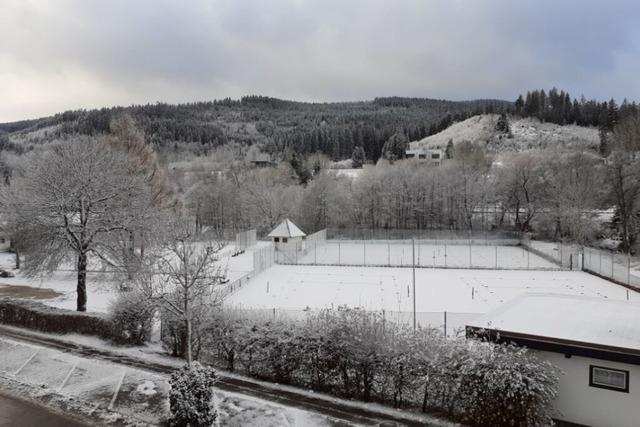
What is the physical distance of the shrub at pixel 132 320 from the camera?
1532 centimetres

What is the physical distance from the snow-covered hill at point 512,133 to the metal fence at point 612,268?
82192 millimetres

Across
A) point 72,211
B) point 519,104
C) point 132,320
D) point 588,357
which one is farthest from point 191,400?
point 519,104

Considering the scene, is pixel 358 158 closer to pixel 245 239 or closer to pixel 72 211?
pixel 245 239

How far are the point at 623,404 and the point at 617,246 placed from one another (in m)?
40.8

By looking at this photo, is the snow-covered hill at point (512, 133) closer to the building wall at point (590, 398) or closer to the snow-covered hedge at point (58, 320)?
the snow-covered hedge at point (58, 320)

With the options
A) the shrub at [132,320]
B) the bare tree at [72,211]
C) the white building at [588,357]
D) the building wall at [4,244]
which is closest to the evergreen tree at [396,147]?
the building wall at [4,244]

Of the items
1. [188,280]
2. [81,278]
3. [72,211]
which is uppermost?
[72,211]

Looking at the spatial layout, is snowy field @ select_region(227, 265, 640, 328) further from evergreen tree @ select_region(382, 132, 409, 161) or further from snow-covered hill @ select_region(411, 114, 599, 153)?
snow-covered hill @ select_region(411, 114, 599, 153)

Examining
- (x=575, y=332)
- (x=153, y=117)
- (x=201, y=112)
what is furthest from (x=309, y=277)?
(x=201, y=112)

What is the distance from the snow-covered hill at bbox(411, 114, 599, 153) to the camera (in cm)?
11931

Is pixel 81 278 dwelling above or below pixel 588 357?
above

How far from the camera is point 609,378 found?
1020 cm

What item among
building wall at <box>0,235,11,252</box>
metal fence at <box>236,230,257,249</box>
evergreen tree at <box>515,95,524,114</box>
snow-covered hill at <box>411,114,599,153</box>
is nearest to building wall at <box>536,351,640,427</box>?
metal fence at <box>236,230,257,249</box>

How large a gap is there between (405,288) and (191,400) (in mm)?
19953
